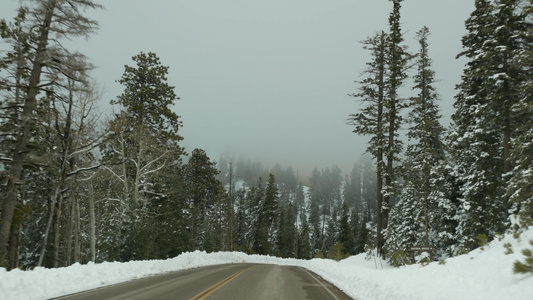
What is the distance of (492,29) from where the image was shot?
18.0m

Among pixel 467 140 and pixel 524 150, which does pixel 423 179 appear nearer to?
pixel 467 140

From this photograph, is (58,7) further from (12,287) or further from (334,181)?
(334,181)

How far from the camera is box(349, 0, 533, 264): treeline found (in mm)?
17156

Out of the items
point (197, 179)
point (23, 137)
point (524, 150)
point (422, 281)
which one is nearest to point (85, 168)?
point (23, 137)

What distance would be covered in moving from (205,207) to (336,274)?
38790 millimetres

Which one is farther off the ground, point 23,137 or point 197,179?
point 197,179

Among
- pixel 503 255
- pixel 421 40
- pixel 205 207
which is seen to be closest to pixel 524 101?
pixel 503 255

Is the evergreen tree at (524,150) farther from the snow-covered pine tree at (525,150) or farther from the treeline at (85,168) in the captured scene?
the treeline at (85,168)

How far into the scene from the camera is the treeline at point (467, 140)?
675 inches

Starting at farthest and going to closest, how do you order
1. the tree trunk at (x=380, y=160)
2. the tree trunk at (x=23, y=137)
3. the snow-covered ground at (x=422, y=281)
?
the tree trunk at (x=380, y=160), the tree trunk at (x=23, y=137), the snow-covered ground at (x=422, y=281)

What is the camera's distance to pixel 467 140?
21.0m

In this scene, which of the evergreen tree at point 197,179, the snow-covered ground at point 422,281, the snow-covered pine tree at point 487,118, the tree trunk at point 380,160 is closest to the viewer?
the snow-covered ground at point 422,281

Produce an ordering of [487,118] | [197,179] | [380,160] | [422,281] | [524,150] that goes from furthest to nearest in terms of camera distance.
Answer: [197,179] < [380,160] < [487,118] < [524,150] < [422,281]

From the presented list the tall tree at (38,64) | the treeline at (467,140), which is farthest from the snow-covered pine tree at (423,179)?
the tall tree at (38,64)
